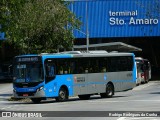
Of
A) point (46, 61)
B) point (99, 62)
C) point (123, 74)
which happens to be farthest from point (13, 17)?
point (123, 74)

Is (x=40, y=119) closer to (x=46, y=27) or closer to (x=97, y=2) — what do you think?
(x=46, y=27)

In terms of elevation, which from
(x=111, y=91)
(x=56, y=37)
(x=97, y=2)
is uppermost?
(x=97, y=2)

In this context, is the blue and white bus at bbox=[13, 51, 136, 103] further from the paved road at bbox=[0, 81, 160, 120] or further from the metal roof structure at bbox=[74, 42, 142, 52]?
the metal roof structure at bbox=[74, 42, 142, 52]

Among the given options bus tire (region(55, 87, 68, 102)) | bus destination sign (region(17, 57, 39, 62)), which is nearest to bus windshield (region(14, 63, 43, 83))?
bus destination sign (region(17, 57, 39, 62))

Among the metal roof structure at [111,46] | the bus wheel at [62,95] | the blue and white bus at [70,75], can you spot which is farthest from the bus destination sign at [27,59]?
the metal roof structure at [111,46]

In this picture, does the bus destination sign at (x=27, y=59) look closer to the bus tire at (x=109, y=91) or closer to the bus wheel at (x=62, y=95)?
the bus wheel at (x=62, y=95)

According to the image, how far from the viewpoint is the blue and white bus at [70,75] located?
97.9 ft

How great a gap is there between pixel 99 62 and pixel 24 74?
5460mm

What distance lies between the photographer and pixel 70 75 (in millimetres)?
31234

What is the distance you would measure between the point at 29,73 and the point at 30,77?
24cm

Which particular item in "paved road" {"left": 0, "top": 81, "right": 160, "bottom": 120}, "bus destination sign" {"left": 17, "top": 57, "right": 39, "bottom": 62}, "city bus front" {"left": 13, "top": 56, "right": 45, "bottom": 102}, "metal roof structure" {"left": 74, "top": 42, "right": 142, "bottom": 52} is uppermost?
"metal roof structure" {"left": 74, "top": 42, "right": 142, "bottom": 52}

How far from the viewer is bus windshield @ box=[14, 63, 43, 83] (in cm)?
2973

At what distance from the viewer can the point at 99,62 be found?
1305 inches

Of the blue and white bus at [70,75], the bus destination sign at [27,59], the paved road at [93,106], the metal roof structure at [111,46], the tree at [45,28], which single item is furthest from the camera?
the metal roof structure at [111,46]
